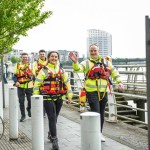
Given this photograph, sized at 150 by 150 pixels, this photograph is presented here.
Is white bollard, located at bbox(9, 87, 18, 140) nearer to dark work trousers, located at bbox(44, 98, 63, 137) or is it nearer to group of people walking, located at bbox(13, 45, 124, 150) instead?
group of people walking, located at bbox(13, 45, 124, 150)

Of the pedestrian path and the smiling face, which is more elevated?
the smiling face

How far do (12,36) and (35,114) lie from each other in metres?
6.86

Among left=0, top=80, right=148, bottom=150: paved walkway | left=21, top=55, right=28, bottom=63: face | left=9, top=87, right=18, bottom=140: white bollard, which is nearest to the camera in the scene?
left=0, top=80, right=148, bottom=150: paved walkway

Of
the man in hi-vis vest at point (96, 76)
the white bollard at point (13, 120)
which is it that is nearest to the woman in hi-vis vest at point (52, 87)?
the man in hi-vis vest at point (96, 76)

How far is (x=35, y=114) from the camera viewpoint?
5.56 m

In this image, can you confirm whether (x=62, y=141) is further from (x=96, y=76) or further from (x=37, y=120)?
(x=96, y=76)

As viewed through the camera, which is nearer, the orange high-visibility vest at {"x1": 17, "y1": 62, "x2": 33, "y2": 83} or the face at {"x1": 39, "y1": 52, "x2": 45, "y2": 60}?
the face at {"x1": 39, "y1": 52, "x2": 45, "y2": 60}

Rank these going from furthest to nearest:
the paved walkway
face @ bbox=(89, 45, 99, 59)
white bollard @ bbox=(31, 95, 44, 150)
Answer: the paved walkway → face @ bbox=(89, 45, 99, 59) → white bollard @ bbox=(31, 95, 44, 150)

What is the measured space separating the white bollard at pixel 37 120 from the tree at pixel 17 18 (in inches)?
226

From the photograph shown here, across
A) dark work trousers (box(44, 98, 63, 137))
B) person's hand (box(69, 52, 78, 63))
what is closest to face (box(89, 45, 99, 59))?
person's hand (box(69, 52, 78, 63))

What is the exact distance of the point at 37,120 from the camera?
5.59 metres

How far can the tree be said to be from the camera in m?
10.8

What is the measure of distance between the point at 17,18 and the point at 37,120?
669 centimetres

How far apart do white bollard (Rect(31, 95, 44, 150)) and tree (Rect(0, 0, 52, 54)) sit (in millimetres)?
5742
